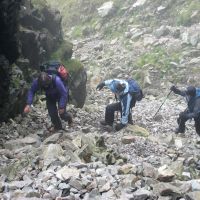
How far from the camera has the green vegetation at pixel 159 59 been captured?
29628 mm

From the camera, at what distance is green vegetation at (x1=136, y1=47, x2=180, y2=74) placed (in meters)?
29.6

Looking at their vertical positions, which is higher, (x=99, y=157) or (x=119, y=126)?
(x=99, y=157)

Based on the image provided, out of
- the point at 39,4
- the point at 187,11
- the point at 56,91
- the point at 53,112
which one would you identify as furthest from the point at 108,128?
the point at 187,11

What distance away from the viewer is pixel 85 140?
42.6ft

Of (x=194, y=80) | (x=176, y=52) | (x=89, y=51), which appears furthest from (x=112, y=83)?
(x=89, y=51)

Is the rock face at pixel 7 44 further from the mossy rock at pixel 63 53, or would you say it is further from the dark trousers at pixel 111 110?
the mossy rock at pixel 63 53

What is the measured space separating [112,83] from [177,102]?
8.69m

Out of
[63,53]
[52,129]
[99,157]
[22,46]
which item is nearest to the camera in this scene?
[99,157]

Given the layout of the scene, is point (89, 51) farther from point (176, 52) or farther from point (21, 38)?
point (21, 38)

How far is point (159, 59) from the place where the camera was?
30391 mm

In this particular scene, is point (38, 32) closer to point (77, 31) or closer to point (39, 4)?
point (39, 4)

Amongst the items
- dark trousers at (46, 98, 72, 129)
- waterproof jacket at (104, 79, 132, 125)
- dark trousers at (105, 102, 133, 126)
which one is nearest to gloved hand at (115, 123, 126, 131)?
waterproof jacket at (104, 79, 132, 125)

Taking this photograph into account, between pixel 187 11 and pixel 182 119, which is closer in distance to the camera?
pixel 182 119

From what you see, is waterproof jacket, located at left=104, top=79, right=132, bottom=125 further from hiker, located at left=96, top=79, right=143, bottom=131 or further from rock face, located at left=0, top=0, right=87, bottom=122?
rock face, located at left=0, top=0, right=87, bottom=122
